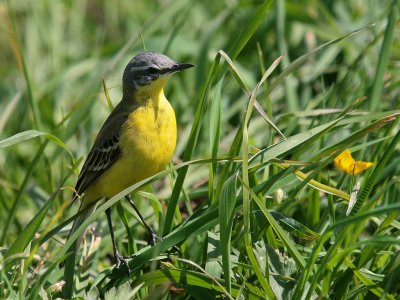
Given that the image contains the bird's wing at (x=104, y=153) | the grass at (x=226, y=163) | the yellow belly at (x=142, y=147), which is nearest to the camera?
the grass at (x=226, y=163)

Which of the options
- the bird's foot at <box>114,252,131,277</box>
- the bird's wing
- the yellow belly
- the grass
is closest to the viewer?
the grass

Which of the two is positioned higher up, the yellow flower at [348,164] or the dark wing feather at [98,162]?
the yellow flower at [348,164]

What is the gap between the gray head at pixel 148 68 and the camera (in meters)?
4.39

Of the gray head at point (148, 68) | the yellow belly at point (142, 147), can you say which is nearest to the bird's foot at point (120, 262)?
the yellow belly at point (142, 147)

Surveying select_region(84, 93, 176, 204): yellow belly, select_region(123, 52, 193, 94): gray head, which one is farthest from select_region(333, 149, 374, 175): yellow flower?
select_region(123, 52, 193, 94): gray head

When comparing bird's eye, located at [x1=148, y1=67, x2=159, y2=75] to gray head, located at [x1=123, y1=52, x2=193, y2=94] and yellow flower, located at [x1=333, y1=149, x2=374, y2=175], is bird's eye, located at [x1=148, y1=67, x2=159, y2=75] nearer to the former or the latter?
gray head, located at [x1=123, y1=52, x2=193, y2=94]

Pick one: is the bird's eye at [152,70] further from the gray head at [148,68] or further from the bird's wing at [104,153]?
the bird's wing at [104,153]

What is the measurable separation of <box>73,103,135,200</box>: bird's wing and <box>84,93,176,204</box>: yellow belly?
1.5 inches

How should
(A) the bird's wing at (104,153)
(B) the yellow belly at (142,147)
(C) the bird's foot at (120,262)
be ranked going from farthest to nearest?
1. (A) the bird's wing at (104,153)
2. (B) the yellow belly at (142,147)
3. (C) the bird's foot at (120,262)

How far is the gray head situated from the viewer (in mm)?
4395

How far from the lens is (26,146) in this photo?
6246mm

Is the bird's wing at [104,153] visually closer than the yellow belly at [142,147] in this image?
No

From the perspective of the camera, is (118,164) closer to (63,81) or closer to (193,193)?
(193,193)

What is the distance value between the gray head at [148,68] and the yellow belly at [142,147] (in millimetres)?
135
